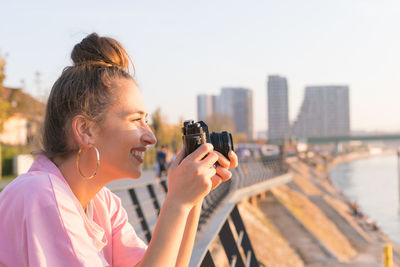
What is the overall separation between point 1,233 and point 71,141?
40cm

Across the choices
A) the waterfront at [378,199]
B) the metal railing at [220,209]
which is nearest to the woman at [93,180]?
the metal railing at [220,209]

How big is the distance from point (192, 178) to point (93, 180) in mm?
387

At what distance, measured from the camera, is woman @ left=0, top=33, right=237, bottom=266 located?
1.42m

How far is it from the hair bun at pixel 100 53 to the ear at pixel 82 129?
226mm

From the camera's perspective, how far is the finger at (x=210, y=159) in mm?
1576

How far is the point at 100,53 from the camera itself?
1.89 m

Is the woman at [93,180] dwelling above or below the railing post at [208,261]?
above

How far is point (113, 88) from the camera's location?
69.7 inches

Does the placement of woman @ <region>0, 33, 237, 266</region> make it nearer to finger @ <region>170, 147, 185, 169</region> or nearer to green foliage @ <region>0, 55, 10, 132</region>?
finger @ <region>170, 147, 185, 169</region>

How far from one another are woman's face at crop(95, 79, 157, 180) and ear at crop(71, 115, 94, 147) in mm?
27

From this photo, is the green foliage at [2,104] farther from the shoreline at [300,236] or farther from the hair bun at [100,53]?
the hair bun at [100,53]

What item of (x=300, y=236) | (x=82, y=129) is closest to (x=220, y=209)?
(x=82, y=129)

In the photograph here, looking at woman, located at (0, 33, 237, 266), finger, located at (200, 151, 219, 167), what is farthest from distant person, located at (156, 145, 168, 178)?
Answer: finger, located at (200, 151, 219, 167)

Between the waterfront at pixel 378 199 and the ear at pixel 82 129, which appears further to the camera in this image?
the waterfront at pixel 378 199
